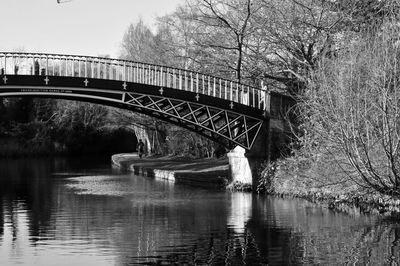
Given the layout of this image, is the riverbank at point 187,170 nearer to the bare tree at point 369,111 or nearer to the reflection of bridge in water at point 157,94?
the reflection of bridge in water at point 157,94

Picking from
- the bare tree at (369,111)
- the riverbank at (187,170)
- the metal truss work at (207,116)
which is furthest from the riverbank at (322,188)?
the riverbank at (187,170)

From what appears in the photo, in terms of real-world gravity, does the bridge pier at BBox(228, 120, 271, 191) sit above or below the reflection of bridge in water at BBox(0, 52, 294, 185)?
below

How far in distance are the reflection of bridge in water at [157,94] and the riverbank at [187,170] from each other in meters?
2.94

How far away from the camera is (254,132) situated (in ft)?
109

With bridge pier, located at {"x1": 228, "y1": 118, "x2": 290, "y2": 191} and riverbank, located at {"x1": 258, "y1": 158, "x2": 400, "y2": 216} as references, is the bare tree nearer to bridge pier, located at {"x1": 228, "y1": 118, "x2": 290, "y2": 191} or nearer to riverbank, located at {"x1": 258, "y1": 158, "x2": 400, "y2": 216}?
Answer: riverbank, located at {"x1": 258, "y1": 158, "x2": 400, "y2": 216}

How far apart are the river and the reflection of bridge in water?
127 inches

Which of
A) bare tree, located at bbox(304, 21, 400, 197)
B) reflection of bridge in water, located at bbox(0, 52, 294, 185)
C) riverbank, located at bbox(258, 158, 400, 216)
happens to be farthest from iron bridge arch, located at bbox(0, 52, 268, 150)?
bare tree, located at bbox(304, 21, 400, 197)

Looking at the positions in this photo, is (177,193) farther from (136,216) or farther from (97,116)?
(97,116)

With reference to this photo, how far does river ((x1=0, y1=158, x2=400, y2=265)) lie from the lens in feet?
54.2

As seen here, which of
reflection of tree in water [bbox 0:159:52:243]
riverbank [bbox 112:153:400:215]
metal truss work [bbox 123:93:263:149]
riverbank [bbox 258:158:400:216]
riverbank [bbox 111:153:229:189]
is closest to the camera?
reflection of tree in water [bbox 0:159:52:243]

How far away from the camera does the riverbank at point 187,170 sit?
36344 millimetres

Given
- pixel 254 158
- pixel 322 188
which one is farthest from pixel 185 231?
pixel 254 158

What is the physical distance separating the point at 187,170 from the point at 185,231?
21.7 m

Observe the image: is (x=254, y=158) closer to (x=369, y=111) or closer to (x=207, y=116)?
(x=207, y=116)
